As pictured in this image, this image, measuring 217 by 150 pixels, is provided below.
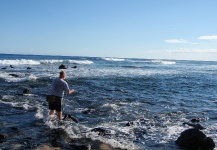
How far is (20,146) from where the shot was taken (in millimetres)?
7629

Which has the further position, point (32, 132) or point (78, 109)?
point (78, 109)

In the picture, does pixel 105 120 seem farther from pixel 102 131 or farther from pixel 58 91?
pixel 58 91

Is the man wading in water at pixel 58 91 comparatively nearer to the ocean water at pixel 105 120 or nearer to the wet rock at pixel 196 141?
the ocean water at pixel 105 120

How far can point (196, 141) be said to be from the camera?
827cm

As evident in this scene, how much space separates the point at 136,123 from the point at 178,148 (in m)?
2.85

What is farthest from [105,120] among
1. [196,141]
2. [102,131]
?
[196,141]

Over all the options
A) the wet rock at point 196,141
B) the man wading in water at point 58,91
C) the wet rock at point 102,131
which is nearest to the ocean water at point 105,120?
the wet rock at point 102,131

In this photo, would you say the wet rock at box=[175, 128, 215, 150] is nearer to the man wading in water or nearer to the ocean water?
the ocean water

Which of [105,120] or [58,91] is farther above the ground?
[58,91]

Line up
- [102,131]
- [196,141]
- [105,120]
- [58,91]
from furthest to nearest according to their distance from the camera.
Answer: [105,120] → [58,91] → [102,131] → [196,141]

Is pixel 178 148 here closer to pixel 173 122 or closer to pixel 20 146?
pixel 173 122

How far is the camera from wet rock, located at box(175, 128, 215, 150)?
816 cm

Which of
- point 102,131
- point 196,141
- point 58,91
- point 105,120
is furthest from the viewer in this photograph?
point 105,120

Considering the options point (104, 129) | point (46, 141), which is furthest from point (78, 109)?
point (46, 141)
